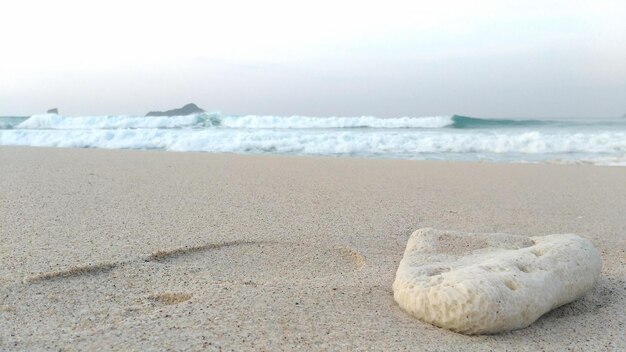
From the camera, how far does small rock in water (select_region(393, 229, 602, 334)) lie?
196cm

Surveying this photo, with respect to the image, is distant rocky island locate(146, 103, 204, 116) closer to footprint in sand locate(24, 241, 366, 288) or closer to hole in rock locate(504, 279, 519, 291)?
footprint in sand locate(24, 241, 366, 288)

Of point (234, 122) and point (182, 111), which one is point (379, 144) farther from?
point (182, 111)

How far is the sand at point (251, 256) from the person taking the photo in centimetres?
189

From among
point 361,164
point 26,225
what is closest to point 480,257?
point 26,225

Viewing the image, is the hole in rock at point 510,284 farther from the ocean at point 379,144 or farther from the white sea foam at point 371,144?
the white sea foam at point 371,144

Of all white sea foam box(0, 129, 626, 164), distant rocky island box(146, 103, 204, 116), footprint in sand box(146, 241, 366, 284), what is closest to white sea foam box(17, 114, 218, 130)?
distant rocky island box(146, 103, 204, 116)

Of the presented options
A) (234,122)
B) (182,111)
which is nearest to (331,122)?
(234,122)

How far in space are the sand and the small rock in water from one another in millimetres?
72

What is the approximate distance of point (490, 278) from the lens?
2051mm

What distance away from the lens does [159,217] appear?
11.8 feet

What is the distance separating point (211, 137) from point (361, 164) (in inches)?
242

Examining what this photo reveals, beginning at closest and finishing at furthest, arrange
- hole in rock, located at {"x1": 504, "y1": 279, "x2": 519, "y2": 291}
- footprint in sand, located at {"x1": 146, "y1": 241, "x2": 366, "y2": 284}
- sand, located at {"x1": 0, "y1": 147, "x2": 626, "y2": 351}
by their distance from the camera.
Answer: sand, located at {"x1": 0, "y1": 147, "x2": 626, "y2": 351} < hole in rock, located at {"x1": 504, "y1": 279, "x2": 519, "y2": 291} < footprint in sand, located at {"x1": 146, "y1": 241, "x2": 366, "y2": 284}

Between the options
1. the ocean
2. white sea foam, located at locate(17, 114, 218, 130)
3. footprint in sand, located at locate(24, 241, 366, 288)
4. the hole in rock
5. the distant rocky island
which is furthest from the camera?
the distant rocky island

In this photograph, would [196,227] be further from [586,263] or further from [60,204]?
[586,263]
